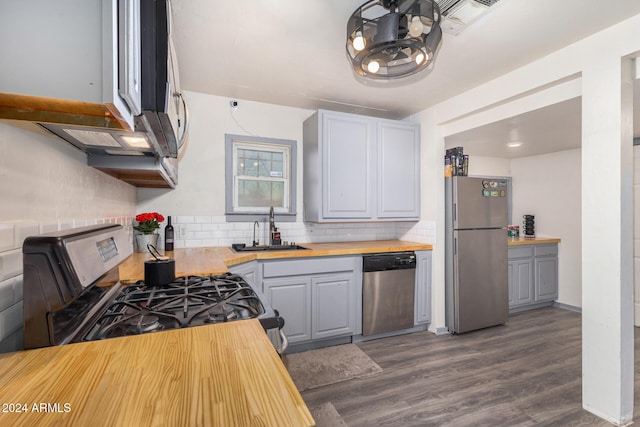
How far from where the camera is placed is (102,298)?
1.06 metres

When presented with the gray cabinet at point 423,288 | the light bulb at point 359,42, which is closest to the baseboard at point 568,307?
the gray cabinet at point 423,288

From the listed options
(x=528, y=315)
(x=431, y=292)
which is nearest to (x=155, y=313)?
(x=431, y=292)

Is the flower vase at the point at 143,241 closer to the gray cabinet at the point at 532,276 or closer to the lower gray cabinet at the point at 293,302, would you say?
the lower gray cabinet at the point at 293,302

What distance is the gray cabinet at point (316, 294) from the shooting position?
8.68 ft

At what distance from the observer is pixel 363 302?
2.96 m

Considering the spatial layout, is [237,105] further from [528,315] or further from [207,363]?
[528,315]

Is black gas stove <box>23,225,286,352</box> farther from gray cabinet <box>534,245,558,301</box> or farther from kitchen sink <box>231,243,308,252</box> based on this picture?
gray cabinet <box>534,245,558,301</box>

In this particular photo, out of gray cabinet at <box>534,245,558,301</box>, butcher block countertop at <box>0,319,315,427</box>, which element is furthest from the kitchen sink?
gray cabinet at <box>534,245,558,301</box>

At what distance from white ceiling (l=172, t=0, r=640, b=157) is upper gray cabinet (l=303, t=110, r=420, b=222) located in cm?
29

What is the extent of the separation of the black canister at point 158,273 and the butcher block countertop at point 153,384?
0.59 meters

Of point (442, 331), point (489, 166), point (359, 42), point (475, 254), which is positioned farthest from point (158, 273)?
point (489, 166)

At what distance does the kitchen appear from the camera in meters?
0.88

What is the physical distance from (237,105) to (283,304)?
202 cm

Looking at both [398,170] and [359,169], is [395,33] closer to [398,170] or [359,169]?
[359,169]
